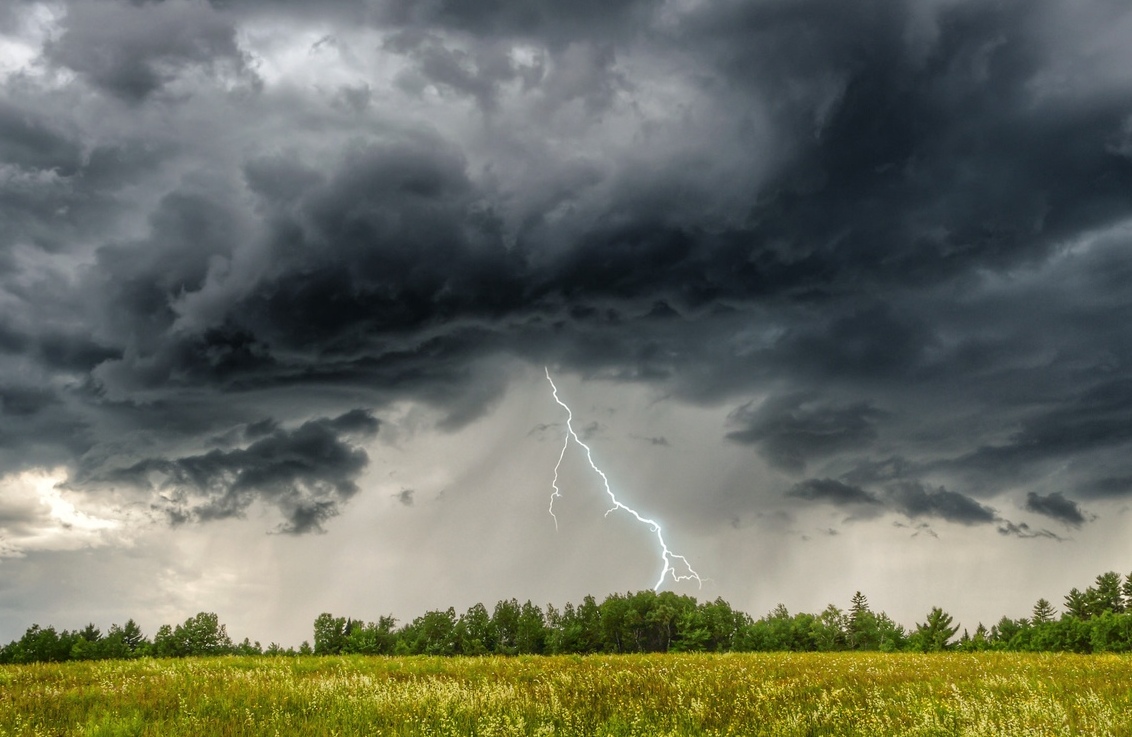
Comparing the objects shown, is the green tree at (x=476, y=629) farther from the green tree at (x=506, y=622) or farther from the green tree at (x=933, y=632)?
the green tree at (x=933, y=632)

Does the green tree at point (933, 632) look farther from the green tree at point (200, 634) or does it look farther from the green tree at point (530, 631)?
the green tree at point (200, 634)

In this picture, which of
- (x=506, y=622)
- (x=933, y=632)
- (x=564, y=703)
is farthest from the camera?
(x=506, y=622)

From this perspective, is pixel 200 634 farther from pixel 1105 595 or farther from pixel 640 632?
pixel 1105 595

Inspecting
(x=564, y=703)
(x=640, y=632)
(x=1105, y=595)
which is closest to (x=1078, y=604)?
(x=1105, y=595)

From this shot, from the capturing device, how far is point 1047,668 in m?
16.5

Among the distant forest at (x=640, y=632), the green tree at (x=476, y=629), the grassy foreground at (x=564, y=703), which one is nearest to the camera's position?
the grassy foreground at (x=564, y=703)

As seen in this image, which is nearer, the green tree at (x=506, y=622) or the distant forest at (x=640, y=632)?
the distant forest at (x=640, y=632)

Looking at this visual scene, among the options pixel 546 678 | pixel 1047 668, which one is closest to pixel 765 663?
pixel 1047 668

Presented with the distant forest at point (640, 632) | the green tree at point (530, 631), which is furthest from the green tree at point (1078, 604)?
the green tree at point (530, 631)

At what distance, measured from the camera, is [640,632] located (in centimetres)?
12019

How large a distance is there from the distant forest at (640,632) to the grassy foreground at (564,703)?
5810 centimetres

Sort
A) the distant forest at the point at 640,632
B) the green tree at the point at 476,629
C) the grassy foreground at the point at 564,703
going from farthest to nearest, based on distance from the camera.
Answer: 1. the green tree at the point at 476,629
2. the distant forest at the point at 640,632
3. the grassy foreground at the point at 564,703

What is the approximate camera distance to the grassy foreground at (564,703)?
27.2 ft

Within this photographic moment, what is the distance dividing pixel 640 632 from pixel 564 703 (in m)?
119
